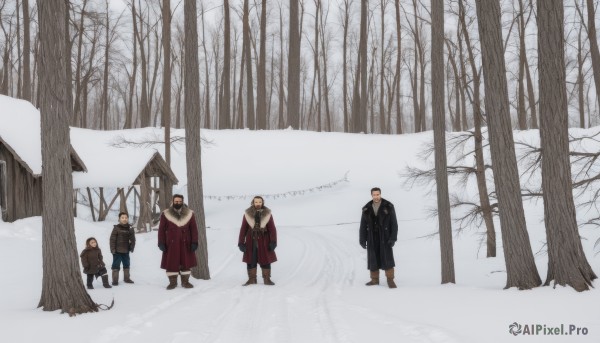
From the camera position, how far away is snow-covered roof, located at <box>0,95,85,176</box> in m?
16.8

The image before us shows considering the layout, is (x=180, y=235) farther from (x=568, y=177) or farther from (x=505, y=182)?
(x=568, y=177)

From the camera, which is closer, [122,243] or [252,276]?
[252,276]

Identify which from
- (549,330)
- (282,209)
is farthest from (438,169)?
(282,209)

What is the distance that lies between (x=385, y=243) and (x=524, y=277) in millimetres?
2501

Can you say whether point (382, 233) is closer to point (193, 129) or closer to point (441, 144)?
point (441, 144)

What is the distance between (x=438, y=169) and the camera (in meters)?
9.81

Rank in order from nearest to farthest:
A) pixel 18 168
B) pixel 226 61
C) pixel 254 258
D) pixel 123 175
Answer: pixel 254 258, pixel 18 168, pixel 123 175, pixel 226 61

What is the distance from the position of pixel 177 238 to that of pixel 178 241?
0.06 metres

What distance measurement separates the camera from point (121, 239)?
10008 millimetres

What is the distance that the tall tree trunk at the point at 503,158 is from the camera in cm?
799

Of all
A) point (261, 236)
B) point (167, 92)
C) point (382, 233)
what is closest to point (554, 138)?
point (382, 233)

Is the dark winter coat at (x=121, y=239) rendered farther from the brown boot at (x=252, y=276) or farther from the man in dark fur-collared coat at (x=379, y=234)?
the man in dark fur-collared coat at (x=379, y=234)

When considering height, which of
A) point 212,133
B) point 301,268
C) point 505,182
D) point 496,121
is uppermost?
point 212,133

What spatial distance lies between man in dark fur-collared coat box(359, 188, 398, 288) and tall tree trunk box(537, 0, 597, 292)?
8.71ft
